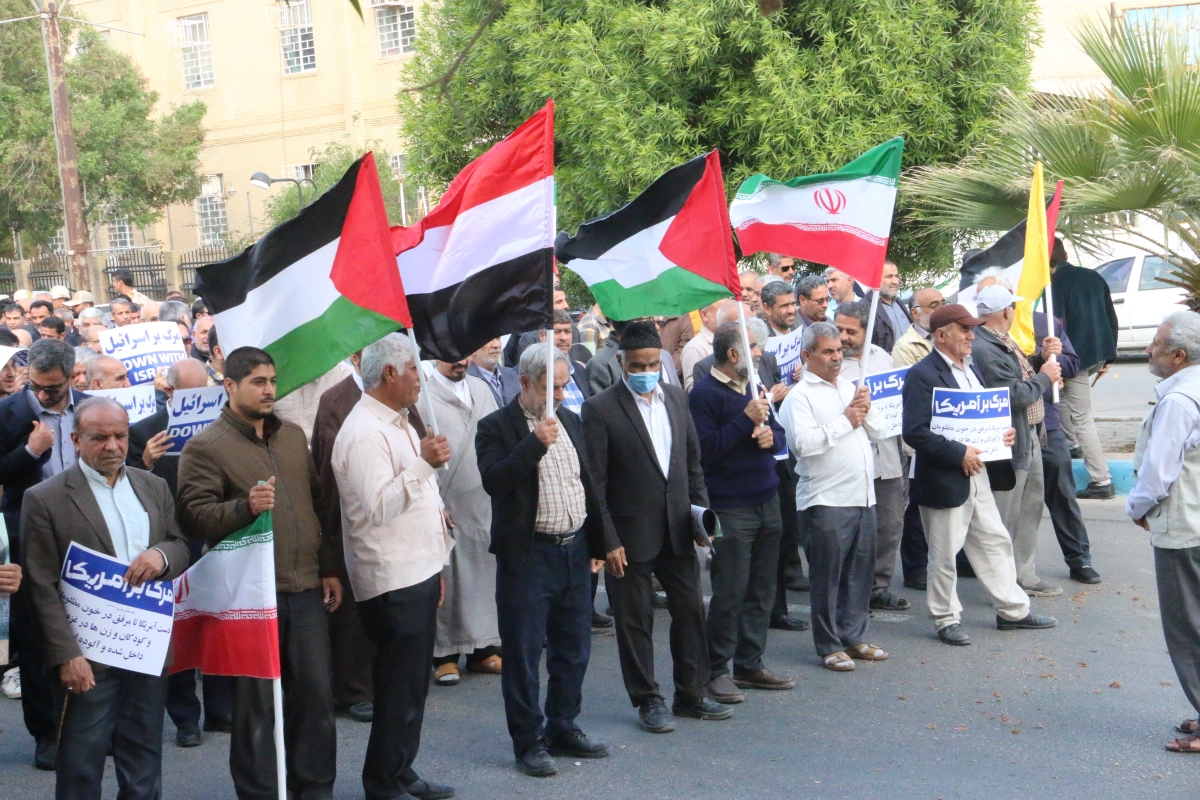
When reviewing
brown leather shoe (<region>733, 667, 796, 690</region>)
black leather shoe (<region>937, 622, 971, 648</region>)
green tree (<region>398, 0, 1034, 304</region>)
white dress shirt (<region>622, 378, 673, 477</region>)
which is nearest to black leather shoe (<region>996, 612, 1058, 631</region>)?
black leather shoe (<region>937, 622, 971, 648</region>)

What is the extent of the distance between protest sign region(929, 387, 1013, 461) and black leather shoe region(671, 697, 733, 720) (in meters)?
2.32

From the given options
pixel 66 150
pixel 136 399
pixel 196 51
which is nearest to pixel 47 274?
pixel 196 51

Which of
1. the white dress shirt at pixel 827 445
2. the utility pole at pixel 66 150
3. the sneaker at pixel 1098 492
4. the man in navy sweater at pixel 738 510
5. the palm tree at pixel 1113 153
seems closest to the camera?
the man in navy sweater at pixel 738 510

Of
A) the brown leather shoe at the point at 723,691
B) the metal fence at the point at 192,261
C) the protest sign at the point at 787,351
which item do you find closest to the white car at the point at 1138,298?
the protest sign at the point at 787,351

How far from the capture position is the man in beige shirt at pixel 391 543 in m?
5.54

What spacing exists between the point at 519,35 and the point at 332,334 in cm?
1049

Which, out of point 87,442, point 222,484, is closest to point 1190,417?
point 222,484

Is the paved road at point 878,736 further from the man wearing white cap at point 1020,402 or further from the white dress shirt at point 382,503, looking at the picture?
the white dress shirt at point 382,503

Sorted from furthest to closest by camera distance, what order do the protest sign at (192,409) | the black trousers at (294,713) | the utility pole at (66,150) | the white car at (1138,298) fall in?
the white car at (1138,298) < the utility pole at (66,150) < the protest sign at (192,409) < the black trousers at (294,713)

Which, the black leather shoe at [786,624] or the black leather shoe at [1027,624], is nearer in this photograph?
the black leather shoe at [1027,624]

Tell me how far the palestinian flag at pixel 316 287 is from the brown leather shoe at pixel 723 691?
2741mm

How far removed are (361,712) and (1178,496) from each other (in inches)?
166

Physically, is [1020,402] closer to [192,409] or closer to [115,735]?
[192,409]

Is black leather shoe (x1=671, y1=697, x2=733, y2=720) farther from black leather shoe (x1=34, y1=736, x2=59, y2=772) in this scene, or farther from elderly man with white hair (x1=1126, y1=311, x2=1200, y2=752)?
black leather shoe (x1=34, y1=736, x2=59, y2=772)
